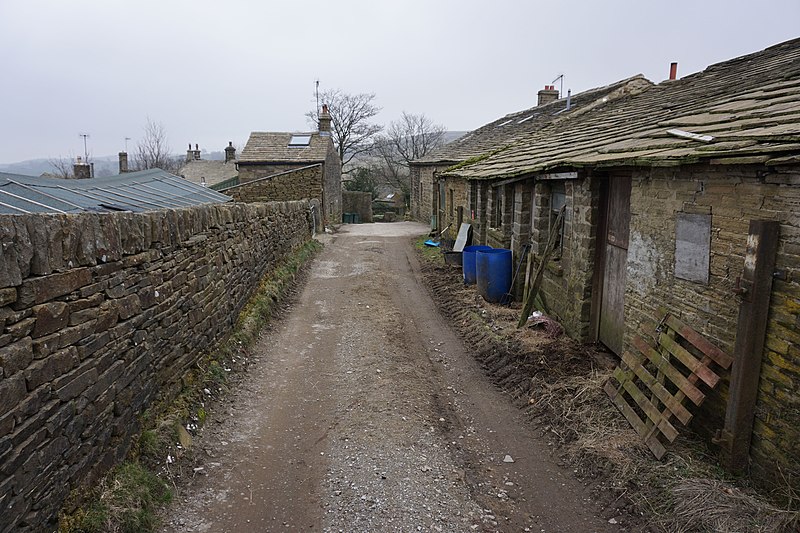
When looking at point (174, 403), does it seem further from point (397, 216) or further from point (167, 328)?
point (397, 216)

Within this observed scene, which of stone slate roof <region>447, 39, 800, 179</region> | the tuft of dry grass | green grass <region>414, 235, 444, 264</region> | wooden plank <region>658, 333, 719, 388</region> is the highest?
stone slate roof <region>447, 39, 800, 179</region>

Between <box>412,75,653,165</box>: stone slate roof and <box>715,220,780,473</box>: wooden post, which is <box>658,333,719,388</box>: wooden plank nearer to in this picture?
<box>715,220,780,473</box>: wooden post

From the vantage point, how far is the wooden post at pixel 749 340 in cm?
397

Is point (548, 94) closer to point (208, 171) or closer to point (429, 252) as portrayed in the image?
point (429, 252)

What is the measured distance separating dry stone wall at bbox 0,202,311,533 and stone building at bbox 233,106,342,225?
55.9 ft

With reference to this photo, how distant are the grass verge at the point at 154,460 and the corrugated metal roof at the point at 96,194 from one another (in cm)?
212

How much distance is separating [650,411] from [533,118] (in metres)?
17.2

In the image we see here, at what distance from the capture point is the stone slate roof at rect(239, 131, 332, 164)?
25.0m

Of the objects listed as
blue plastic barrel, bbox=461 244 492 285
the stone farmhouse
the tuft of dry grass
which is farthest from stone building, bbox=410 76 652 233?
the tuft of dry grass

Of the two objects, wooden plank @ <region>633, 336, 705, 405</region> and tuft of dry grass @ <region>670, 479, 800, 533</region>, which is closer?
tuft of dry grass @ <region>670, 479, 800, 533</region>

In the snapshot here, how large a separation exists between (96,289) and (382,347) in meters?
4.71

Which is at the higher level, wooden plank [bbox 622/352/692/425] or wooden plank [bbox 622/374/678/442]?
wooden plank [bbox 622/352/692/425]

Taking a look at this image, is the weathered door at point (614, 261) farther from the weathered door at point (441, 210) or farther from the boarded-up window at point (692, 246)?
the weathered door at point (441, 210)

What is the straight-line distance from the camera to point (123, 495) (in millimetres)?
3959
